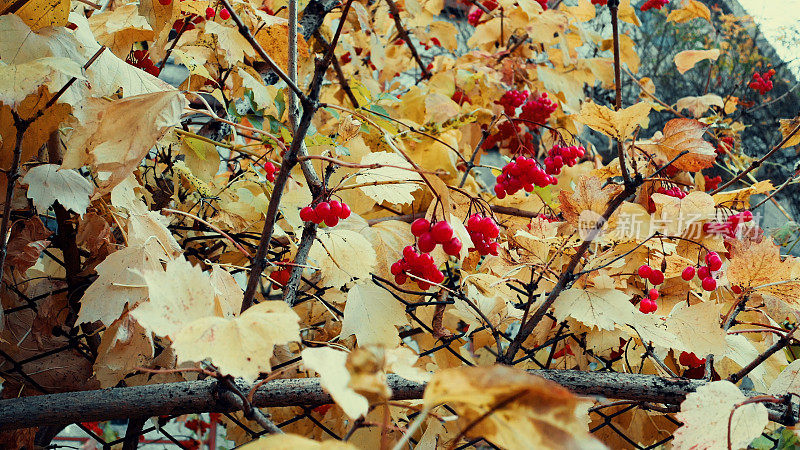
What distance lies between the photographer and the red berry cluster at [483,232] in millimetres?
991

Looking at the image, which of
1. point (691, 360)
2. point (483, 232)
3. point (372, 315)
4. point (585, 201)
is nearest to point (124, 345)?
point (372, 315)

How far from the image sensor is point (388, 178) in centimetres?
83

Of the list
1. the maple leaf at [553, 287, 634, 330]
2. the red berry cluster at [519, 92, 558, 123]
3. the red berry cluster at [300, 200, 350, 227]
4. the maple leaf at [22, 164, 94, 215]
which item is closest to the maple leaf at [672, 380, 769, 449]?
the maple leaf at [553, 287, 634, 330]

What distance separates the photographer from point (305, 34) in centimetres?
129

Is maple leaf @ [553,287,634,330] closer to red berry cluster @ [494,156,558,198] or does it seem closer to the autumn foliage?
the autumn foliage

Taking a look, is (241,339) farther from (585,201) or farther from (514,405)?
(585,201)

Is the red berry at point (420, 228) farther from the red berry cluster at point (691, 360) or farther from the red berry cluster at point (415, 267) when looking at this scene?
the red berry cluster at point (691, 360)

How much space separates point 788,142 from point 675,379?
727mm

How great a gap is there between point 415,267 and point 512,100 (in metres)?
1.09

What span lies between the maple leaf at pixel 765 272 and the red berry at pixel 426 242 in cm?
44

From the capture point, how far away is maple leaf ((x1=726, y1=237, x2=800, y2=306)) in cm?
87

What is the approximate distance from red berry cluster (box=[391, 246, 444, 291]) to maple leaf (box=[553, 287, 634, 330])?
0.68 ft

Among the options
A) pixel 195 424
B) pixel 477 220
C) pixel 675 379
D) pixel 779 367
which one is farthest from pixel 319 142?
pixel 195 424

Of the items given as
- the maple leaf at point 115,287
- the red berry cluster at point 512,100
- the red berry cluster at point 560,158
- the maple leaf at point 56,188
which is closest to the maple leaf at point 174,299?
the maple leaf at point 115,287
